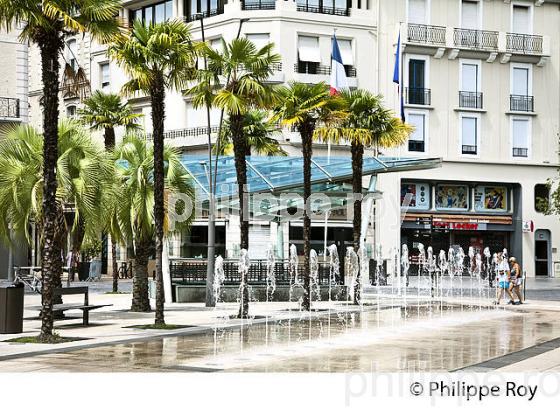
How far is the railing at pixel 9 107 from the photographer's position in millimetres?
37688

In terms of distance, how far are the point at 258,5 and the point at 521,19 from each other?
16146 mm

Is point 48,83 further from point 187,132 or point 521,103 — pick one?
point 521,103

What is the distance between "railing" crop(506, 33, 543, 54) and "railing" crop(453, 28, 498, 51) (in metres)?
0.91

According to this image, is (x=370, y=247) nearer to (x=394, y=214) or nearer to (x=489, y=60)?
(x=394, y=214)

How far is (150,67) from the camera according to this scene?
19859mm

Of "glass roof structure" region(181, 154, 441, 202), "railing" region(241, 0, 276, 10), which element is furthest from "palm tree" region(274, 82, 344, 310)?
"railing" region(241, 0, 276, 10)

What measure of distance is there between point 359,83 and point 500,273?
884 inches

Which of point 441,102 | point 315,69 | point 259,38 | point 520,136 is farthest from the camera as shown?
point 520,136

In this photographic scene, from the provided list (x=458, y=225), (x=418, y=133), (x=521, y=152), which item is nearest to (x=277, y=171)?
(x=418, y=133)

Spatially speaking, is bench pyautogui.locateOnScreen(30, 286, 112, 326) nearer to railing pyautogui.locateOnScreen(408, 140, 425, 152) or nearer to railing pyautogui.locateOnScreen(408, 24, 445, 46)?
railing pyautogui.locateOnScreen(408, 140, 425, 152)

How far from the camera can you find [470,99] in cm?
5144

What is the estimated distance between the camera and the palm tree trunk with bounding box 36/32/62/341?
16.2m

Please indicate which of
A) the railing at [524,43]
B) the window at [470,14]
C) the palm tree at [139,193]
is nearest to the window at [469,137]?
the railing at [524,43]
